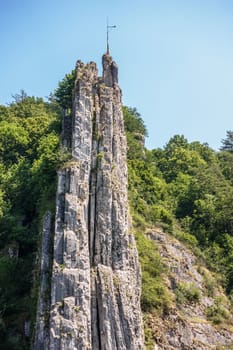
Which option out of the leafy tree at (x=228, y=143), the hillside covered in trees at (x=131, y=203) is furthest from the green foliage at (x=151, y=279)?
the leafy tree at (x=228, y=143)

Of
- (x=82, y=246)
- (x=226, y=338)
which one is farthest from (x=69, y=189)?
(x=226, y=338)

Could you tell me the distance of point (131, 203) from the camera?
3891cm

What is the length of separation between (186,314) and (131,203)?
420 inches

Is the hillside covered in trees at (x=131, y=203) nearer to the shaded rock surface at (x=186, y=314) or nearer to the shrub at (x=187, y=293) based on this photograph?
the shaded rock surface at (x=186, y=314)

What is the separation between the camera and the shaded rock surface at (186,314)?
95.5 feet

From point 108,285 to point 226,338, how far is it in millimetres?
10308

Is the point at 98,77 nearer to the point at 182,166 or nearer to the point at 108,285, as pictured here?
the point at 108,285

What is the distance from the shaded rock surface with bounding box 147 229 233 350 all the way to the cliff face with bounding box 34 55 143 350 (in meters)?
3.68

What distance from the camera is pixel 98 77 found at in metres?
33.9

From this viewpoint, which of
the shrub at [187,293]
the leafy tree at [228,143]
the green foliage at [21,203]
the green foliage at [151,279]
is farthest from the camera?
the leafy tree at [228,143]

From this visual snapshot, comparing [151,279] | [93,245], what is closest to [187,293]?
[151,279]

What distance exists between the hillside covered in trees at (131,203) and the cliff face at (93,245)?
6.41 ft

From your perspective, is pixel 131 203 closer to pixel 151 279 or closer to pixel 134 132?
pixel 151 279

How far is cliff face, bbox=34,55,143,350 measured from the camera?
23734 mm
